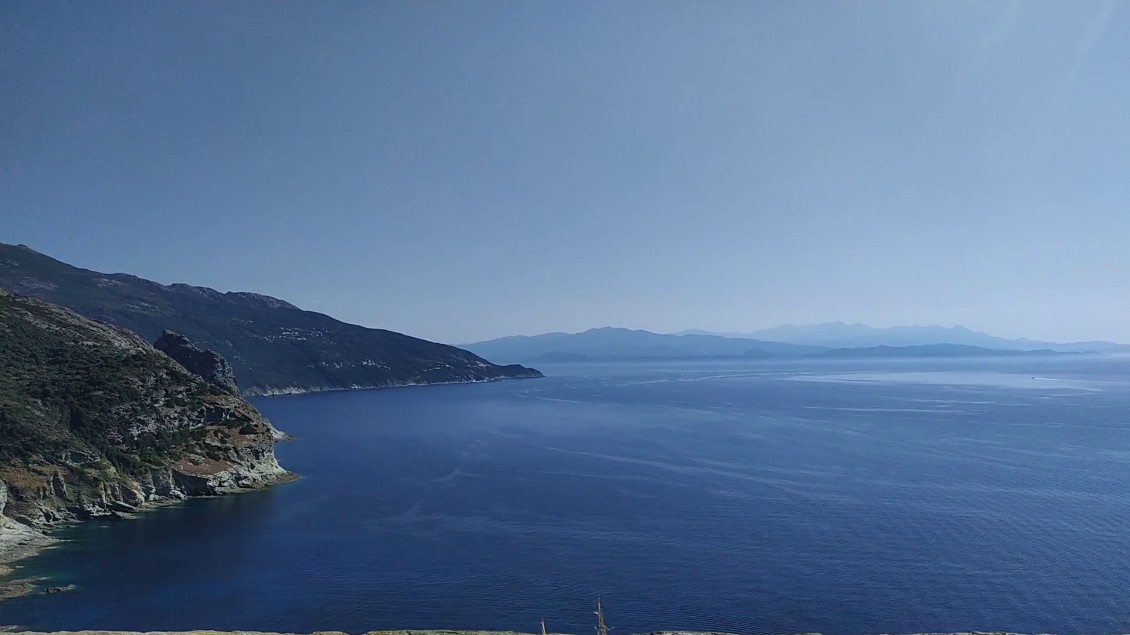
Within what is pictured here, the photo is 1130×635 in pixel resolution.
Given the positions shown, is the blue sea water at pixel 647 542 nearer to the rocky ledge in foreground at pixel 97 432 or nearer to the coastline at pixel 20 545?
the coastline at pixel 20 545

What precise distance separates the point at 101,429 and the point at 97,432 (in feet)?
1.55

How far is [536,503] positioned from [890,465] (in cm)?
3918

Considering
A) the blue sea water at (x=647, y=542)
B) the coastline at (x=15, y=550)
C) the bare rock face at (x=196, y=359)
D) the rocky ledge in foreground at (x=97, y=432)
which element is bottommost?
the blue sea water at (x=647, y=542)

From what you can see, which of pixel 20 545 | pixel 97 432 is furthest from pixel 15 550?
pixel 97 432

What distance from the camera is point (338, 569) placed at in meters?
40.2

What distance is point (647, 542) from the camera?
44.3m

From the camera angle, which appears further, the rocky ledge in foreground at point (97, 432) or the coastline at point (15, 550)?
the rocky ledge in foreground at point (97, 432)

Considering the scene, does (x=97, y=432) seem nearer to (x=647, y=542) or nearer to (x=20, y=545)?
(x=20, y=545)

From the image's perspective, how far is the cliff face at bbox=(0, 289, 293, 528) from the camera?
161 ft

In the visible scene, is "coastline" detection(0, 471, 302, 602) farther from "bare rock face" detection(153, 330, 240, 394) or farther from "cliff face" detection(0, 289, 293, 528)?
"bare rock face" detection(153, 330, 240, 394)

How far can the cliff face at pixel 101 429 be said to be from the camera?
161ft

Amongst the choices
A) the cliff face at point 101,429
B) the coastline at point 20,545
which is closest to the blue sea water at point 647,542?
the coastline at point 20,545

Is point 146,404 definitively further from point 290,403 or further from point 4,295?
point 290,403

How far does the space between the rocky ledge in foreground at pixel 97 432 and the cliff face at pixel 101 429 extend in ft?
0.31
